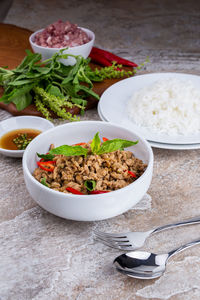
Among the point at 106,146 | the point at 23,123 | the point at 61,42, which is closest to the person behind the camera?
the point at 106,146

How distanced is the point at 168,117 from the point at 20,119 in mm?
706

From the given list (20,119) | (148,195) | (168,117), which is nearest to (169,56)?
(168,117)

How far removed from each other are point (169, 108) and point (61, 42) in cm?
85

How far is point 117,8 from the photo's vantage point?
12.2 ft

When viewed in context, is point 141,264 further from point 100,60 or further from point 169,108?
point 100,60

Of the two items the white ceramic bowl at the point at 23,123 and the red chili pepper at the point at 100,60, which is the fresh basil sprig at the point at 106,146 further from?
the red chili pepper at the point at 100,60

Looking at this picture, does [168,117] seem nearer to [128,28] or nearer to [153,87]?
[153,87]

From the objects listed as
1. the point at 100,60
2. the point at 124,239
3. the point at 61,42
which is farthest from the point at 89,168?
the point at 100,60

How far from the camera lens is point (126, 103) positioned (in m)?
1.92

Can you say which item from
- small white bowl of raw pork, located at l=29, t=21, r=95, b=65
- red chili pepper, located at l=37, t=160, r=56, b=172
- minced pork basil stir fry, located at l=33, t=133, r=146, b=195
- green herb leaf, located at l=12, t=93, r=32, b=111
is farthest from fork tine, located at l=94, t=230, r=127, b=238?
small white bowl of raw pork, located at l=29, t=21, r=95, b=65

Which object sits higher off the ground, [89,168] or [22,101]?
[89,168]

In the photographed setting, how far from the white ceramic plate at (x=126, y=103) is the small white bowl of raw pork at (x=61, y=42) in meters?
0.33

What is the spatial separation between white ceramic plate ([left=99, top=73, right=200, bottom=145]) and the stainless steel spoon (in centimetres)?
58

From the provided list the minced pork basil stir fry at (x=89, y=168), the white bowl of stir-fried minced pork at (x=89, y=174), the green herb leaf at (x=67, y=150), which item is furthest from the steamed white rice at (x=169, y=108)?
the green herb leaf at (x=67, y=150)
